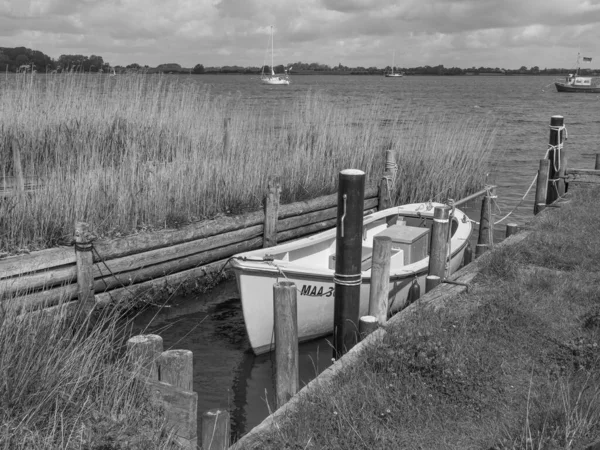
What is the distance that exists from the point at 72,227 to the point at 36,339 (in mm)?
4379

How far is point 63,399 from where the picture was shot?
4.06 m

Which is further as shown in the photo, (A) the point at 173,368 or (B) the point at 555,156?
(B) the point at 555,156

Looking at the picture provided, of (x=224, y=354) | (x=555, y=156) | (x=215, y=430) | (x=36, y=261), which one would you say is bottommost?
(x=224, y=354)

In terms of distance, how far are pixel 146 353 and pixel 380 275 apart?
2.51 metres

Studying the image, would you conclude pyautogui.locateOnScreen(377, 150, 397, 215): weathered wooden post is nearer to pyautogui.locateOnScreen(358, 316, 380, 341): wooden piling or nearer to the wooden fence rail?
the wooden fence rail

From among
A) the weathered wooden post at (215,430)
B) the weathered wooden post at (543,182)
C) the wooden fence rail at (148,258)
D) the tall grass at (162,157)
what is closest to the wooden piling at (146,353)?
the weathered wooden post at (215,430)

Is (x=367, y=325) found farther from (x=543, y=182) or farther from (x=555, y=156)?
(x=555, y=156)

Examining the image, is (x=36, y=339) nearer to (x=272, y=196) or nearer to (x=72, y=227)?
(x=72, y=227)

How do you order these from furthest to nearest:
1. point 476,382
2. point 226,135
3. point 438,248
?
point 226,135 < point 438,248 < point 476,382

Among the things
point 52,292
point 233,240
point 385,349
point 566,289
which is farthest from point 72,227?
point 566,289

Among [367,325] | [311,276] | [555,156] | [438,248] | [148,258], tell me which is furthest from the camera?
[555,156]

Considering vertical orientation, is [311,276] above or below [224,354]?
above

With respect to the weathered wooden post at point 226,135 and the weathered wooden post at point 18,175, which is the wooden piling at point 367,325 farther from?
the weathered wooden post at point 226,135

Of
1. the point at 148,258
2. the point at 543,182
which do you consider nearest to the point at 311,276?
the point at 148,258
